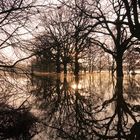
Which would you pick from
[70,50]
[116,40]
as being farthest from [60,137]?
[70,50]

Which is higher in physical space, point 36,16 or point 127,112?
point 36,16

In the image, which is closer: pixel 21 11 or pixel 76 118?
pixel 76 118

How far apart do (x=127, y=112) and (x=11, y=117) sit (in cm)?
327

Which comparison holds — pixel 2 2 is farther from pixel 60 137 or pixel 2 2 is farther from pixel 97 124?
pixel 60 137

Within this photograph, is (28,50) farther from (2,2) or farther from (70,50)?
(70,50)

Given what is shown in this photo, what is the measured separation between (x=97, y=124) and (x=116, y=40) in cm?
2985

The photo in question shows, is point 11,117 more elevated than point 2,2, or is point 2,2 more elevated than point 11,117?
point 2,2

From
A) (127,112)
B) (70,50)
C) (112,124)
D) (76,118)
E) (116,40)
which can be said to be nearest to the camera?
(112,124)

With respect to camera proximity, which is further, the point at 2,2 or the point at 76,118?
the point at 2,2

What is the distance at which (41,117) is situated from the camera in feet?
28.0

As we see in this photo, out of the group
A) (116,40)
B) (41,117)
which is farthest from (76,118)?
(116,40)

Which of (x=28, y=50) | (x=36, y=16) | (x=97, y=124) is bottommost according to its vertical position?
(x=97, y=124)

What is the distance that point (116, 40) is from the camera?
37031 millimetres

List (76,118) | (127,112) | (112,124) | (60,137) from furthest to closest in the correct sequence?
(127,112), (76,118), (112,124), (60,137)
